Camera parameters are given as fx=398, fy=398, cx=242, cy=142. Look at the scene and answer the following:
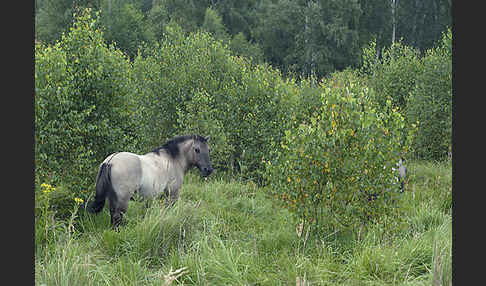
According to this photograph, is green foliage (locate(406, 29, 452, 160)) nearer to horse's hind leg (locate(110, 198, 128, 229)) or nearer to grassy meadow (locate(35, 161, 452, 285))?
grassy meadow (locate(35, 161, 452, 285))

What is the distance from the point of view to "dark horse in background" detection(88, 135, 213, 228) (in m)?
6.47

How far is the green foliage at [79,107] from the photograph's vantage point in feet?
24.1

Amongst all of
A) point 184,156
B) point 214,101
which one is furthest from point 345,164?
point 214,101

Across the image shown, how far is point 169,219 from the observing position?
548 centimetres

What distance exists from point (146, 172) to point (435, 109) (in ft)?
40.6

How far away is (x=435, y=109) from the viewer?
49.7ft

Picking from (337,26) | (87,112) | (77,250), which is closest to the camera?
(77,250)

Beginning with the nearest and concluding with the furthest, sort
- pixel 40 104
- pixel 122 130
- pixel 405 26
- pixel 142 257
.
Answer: pixel 142 257
pixel 40 104
pixel 122 130
pixel 405 26

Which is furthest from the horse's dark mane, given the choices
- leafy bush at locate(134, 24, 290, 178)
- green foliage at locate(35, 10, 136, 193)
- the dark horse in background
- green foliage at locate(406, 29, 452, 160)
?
green foliage at locate(406, 29, 452, 160)

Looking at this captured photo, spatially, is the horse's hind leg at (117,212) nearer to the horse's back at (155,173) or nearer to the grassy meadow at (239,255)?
the grassy meadow at (239,255)

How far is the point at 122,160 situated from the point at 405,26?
40070 millimetres

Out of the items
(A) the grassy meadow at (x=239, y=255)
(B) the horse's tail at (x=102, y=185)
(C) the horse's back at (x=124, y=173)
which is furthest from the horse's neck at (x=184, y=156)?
(B) the horse's tail at (x=102, y=185)

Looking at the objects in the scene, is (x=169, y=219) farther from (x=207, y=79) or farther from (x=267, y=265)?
(x=207, y=79)

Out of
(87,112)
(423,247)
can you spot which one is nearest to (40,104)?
(87,112)
